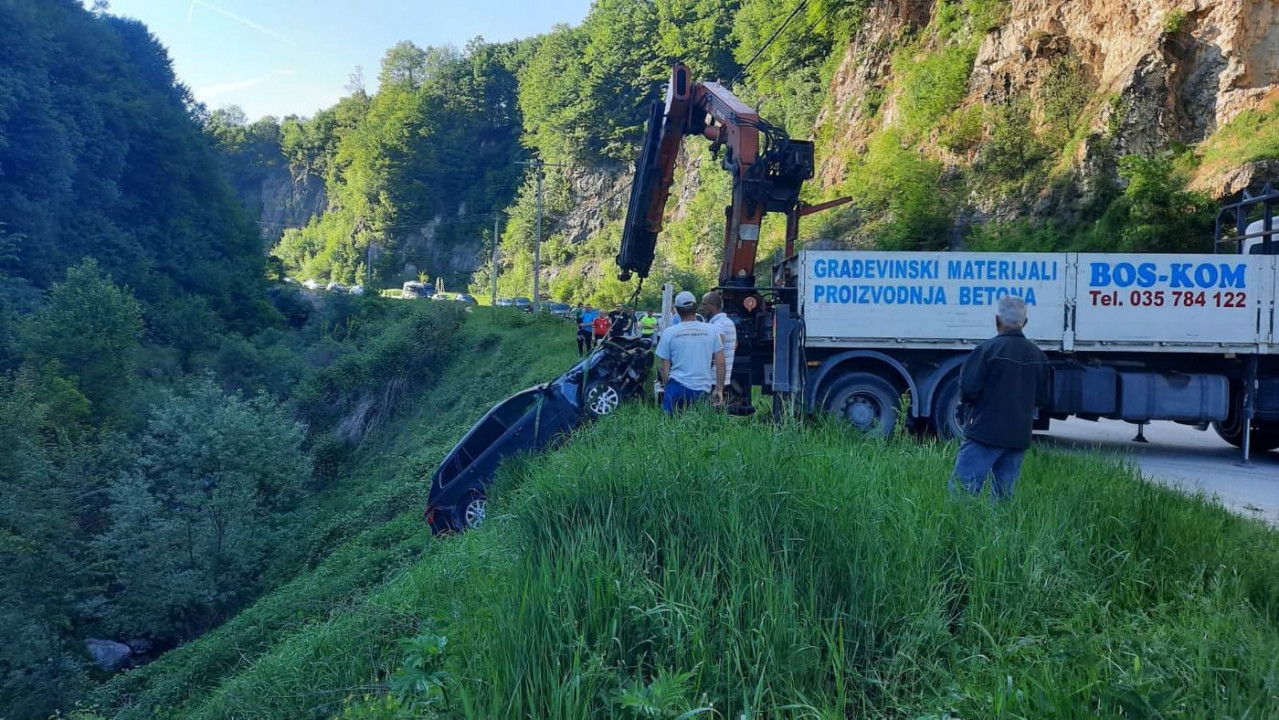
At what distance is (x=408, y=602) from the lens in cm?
488

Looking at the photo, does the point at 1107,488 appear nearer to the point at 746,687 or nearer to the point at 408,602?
the point at 746,687

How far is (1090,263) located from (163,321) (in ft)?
152

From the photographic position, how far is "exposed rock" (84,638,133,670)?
53.2ft

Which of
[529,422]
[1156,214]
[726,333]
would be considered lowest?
[529,422]

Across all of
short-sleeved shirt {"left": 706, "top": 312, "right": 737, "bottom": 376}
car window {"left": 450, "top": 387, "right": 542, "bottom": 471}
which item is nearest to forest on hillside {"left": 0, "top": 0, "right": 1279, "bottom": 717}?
car window {"left": 450, "top": 387, "right": 542, "bottom": 471}

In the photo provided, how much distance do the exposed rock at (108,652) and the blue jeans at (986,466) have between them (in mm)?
18225

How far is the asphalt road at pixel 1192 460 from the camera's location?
746 cm

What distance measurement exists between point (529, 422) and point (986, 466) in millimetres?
4836

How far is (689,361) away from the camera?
25.0 ft

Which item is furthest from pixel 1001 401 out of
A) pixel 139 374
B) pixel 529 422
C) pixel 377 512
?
pixel 139 374

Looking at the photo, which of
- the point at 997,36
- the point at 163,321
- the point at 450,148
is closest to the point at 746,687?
the point at 997,36

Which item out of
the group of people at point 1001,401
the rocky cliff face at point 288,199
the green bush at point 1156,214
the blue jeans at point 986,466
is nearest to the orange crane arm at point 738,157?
the group of people at point 1001,401

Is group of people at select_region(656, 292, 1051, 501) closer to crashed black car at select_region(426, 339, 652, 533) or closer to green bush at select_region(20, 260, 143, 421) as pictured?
crashed black car at select_region(426, 339, 652, 533)

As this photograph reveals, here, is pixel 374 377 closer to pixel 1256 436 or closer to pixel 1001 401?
pixel 1256 436
